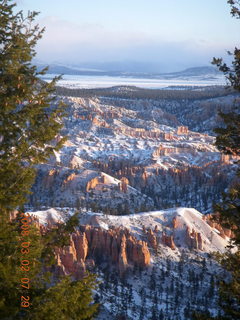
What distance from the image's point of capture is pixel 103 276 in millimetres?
40125

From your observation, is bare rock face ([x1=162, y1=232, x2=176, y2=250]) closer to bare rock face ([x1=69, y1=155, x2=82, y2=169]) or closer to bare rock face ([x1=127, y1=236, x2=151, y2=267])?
bare rock face ([x1=127, y1=236, x2=151, y2=267])

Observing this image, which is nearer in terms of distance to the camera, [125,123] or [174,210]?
[174,210]

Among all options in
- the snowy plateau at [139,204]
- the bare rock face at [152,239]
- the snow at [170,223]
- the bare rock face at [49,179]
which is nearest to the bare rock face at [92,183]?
the snowy plateau at [139,204]

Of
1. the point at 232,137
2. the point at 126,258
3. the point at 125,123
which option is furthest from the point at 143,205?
the point at 125,123

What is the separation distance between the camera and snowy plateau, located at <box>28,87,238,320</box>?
3788 cm

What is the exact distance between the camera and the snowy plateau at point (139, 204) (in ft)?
124

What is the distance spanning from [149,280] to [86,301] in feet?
112

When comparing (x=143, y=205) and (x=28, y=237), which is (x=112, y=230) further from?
(x=28, y=237)

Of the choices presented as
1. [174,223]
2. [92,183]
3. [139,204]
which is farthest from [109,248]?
[92,183]

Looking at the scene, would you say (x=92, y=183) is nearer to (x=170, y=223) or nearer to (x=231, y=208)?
(x=170, y=223)

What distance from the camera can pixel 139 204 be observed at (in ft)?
245

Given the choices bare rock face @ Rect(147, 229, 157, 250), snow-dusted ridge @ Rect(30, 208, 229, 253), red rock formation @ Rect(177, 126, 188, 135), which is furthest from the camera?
red rock formation @ Rect(177, 126, 188, 135)
